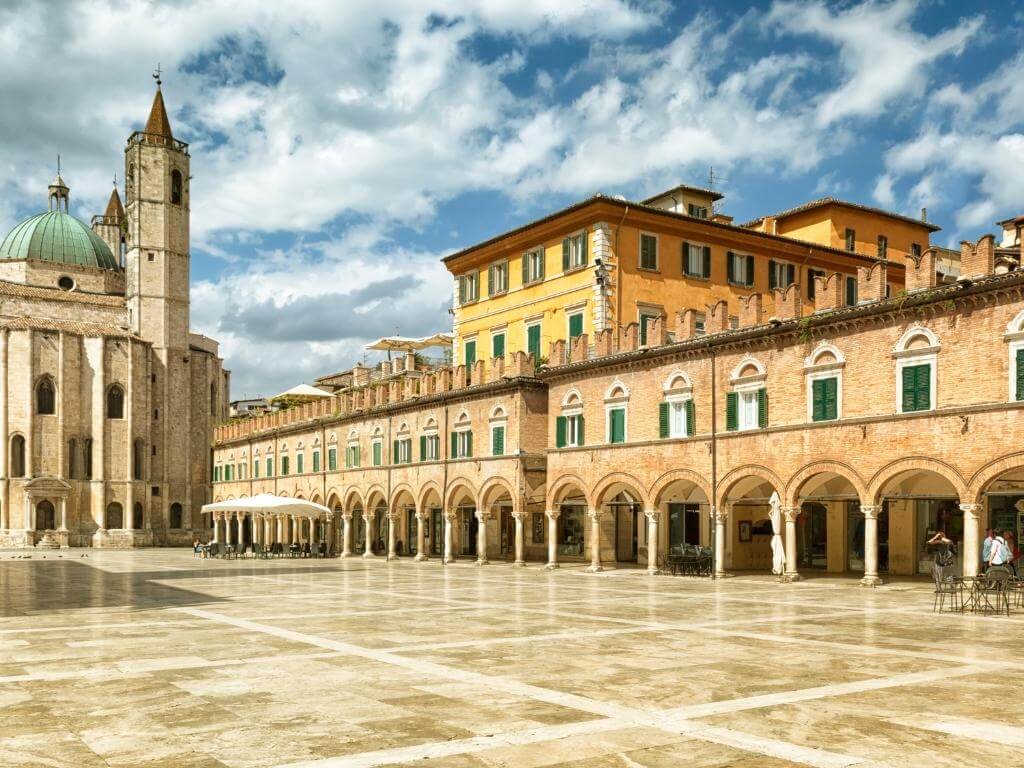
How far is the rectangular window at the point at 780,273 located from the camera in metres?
43.4

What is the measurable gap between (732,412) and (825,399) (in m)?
3.43

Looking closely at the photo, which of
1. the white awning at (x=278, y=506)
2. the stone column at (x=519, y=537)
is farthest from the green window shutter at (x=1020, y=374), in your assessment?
the white awning at (x=278, y=506)

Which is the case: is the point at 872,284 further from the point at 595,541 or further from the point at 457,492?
the point at 457,492

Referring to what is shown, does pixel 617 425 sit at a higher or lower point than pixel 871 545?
higher

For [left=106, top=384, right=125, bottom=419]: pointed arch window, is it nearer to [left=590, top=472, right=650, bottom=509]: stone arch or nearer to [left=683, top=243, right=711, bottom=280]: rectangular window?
[left=683, top=243, right=711, bottom=280]: rectangular window

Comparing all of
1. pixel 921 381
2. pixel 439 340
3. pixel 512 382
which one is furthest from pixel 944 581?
pixel 439 340

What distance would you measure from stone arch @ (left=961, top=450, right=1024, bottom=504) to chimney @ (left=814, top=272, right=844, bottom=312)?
18.3 feet

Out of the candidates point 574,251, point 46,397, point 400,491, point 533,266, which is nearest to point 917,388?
point 574,251

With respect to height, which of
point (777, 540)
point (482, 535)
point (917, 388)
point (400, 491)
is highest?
point (917, 388)

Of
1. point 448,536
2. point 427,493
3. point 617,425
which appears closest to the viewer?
point 617,425

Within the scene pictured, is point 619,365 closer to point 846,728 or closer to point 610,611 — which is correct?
point 610,611

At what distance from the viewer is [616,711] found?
1035 centimetres

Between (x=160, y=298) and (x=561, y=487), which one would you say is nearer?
(x=561, y=487)

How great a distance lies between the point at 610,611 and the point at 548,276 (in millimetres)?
22765
